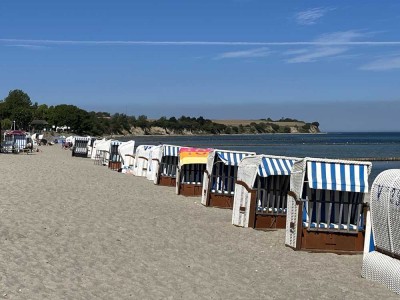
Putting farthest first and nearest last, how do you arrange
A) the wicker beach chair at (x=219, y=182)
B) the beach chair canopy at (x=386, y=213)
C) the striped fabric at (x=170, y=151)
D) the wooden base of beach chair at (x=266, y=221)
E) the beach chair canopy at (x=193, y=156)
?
the striped fabric at (x=170, y=151) < the beach chair canopy at (x=193, y=156) < the wicker beach chair at (x=219, y=182) < the wooden base of beach chair at (x=266, y=221) < the beach chair canopy at (x=386, y=213)

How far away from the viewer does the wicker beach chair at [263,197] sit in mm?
13398

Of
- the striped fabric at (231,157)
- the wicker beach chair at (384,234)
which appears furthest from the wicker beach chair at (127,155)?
the wicker beach chair at (384,234)

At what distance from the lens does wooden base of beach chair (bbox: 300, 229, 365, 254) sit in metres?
11.3

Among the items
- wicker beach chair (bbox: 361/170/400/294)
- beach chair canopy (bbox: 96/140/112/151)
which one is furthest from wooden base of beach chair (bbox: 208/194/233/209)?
beach chair canopy (bbox: 96/140/112/151)

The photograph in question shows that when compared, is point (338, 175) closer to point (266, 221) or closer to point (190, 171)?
point (266, 221)

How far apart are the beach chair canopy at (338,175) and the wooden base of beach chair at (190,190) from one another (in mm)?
9133

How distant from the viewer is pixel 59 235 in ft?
35.0

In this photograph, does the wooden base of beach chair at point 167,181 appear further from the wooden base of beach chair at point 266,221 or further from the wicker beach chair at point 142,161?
the wooden base of beach chair at point 266,221

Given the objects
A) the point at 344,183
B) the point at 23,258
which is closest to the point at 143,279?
the point at 23,258

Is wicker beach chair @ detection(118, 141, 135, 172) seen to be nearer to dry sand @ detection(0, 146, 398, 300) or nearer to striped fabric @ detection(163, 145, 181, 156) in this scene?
striped fabric @ detection(163, 145, 181, 156)

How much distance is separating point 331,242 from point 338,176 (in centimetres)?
128

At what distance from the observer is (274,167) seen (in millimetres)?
13180

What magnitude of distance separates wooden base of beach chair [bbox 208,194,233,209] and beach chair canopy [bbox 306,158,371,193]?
20.1 ft

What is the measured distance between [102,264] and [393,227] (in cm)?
425
